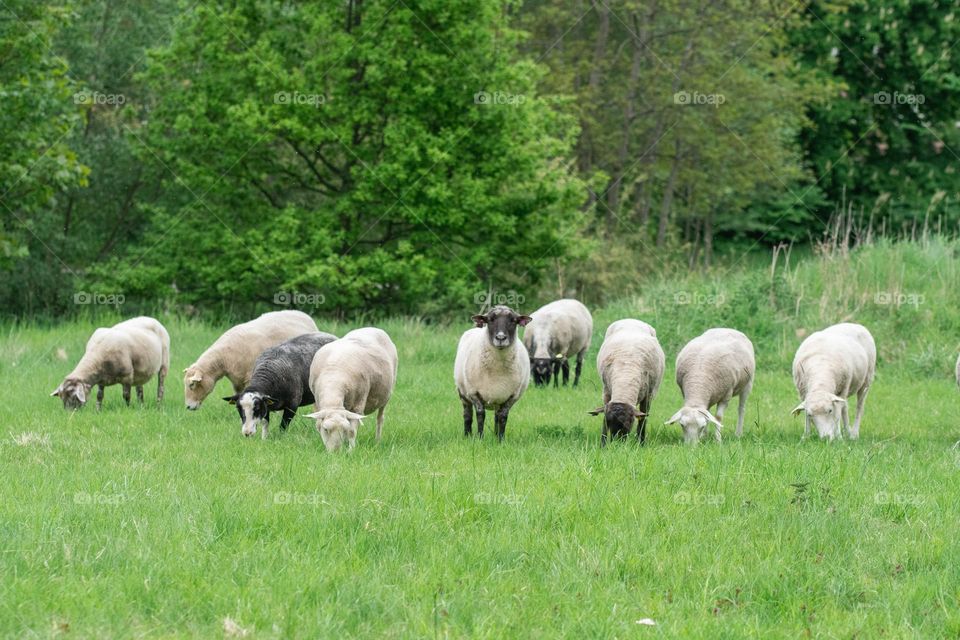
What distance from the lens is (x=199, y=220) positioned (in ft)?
83.6

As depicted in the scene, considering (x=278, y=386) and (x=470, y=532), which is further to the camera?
(x=278, y=386)

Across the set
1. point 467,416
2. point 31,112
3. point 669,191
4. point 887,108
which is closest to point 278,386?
point 467,416

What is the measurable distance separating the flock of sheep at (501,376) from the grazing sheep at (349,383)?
0.01m

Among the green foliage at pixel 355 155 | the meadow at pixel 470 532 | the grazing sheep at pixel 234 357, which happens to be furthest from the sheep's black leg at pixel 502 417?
the green foliage at pixel 355 155

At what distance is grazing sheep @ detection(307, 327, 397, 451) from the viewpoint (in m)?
9.45

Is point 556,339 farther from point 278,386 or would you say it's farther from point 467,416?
point 278,386

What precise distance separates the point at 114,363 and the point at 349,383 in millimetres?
4136

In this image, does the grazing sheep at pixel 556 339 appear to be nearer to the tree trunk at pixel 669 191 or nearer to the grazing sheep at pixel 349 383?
the grazing sheep at pixel 349 383

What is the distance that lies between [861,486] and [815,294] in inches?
469

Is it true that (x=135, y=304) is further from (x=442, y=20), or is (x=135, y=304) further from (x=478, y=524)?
(x=478, y=524)

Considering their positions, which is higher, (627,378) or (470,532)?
(627,378)

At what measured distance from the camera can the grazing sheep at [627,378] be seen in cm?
979

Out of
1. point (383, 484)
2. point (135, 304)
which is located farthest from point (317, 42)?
point (383, 484)

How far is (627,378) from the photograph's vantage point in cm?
1022
